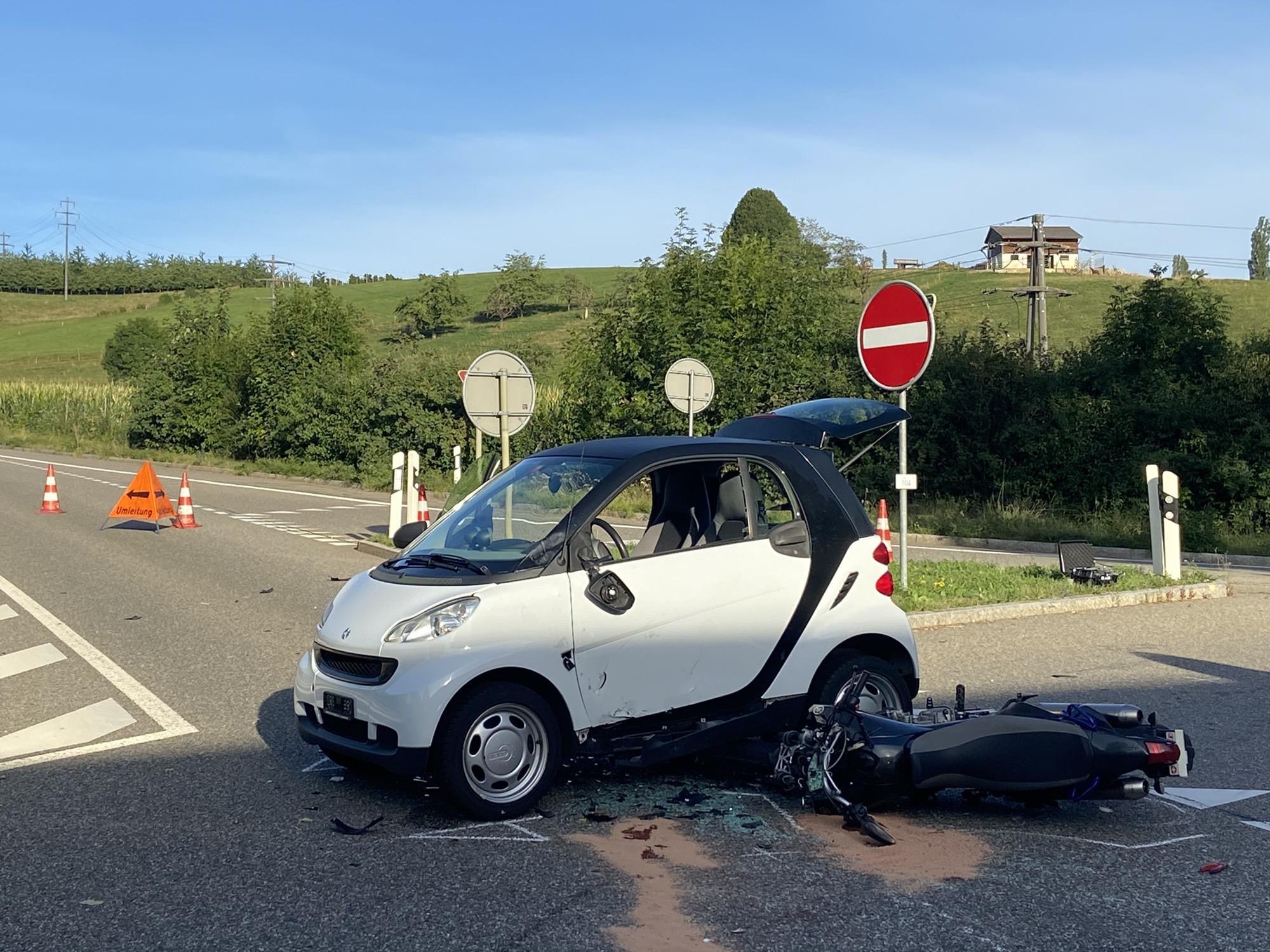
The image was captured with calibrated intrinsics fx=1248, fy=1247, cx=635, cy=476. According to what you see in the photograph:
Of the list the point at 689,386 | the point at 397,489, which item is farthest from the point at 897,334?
the point at 397,489

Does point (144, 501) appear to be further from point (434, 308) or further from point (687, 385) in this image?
point (434, 308)

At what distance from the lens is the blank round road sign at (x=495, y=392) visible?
13969 millimetres

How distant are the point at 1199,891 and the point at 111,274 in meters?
153

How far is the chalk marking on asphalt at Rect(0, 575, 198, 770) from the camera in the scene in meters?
6.75

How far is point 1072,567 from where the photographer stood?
13.0 metres

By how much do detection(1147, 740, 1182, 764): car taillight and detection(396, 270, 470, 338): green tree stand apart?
87412 mm

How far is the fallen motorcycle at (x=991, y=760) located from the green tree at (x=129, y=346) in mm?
88211

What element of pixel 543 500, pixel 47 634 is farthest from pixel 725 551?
pixel 47 634

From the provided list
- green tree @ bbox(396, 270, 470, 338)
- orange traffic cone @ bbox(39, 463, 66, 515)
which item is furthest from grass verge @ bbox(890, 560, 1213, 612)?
green tree @ bbox(396, 270, 470, 338)

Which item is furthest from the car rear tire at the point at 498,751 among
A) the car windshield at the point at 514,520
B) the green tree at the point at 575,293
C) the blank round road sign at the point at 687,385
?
the green tree at the point at 575,293

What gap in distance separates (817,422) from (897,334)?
3592 mm

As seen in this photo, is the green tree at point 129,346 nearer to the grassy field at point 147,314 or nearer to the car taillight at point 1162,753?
the grassy field at point 147,314

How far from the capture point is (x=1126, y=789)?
5234mm

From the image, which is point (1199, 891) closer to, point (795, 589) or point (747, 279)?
point (795, 589)
